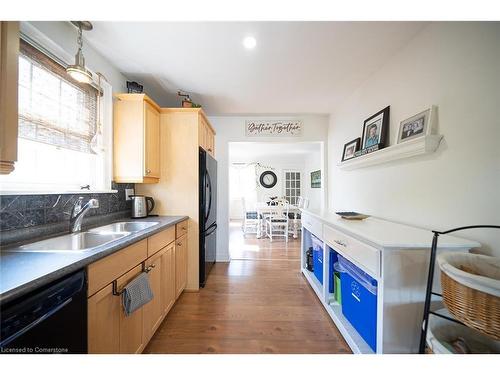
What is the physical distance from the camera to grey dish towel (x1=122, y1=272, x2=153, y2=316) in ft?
3.45

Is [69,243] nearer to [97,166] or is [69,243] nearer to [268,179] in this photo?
[97,166]

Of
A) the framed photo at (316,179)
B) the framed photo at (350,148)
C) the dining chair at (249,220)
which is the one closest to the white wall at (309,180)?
the framed photo at (316,179)

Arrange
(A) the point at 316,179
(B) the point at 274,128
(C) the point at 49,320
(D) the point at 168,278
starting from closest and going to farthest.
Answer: (C) the point at 49,320 < (D) the point at 168,278 < (B) the point at 274,128 < (A) the point at 316,179

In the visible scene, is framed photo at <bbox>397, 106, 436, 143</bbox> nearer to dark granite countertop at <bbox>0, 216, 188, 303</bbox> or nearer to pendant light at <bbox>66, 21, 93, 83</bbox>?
dark granite countertop at <bbox>0, 216, 188, 303</bbox>

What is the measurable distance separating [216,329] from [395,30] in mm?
2780

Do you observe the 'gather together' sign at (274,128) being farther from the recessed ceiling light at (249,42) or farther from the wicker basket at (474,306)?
the wicker basket at (474,306)

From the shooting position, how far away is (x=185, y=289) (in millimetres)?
2162

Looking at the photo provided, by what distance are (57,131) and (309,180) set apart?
595cm

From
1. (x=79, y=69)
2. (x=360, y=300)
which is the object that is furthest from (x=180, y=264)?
(x=79, y=69)

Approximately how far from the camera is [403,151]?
4.68 feet

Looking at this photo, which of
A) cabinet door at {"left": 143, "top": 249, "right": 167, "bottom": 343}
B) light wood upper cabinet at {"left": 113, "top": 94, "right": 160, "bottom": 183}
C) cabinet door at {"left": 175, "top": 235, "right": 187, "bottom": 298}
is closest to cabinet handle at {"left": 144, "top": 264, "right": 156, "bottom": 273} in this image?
cabinet door at {"left": 143, "top": 249, "right": 167, "bottom": 343}

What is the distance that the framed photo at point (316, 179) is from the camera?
5262 millimetres
